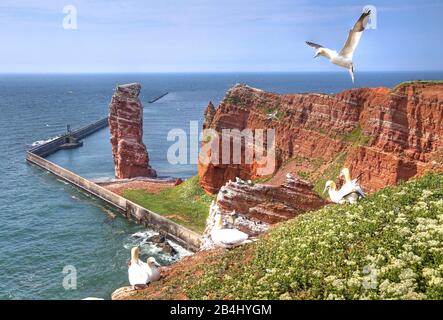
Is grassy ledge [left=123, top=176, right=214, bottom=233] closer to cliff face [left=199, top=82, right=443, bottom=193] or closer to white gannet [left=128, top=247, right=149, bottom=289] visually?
cliff face [left=199, top=82, right=443, bottom=193]

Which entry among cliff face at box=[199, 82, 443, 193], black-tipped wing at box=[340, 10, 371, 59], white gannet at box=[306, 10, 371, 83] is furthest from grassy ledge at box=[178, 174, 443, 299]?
cliff face at box=[199, 82, 443, 193]

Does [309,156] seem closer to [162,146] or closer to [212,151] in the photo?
[212,151]

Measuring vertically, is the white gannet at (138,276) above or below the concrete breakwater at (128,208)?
above

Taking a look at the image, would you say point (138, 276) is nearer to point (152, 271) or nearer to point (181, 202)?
point (152, 271)

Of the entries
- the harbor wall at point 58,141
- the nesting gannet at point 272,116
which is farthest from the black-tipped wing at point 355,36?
the harbor wall at point 58,141

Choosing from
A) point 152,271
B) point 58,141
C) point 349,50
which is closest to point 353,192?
point 349,50

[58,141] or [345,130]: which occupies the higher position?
[345,130]

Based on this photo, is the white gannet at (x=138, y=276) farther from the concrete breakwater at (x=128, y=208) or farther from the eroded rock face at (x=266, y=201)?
the concrete breakwater at (x=128, y=208)
